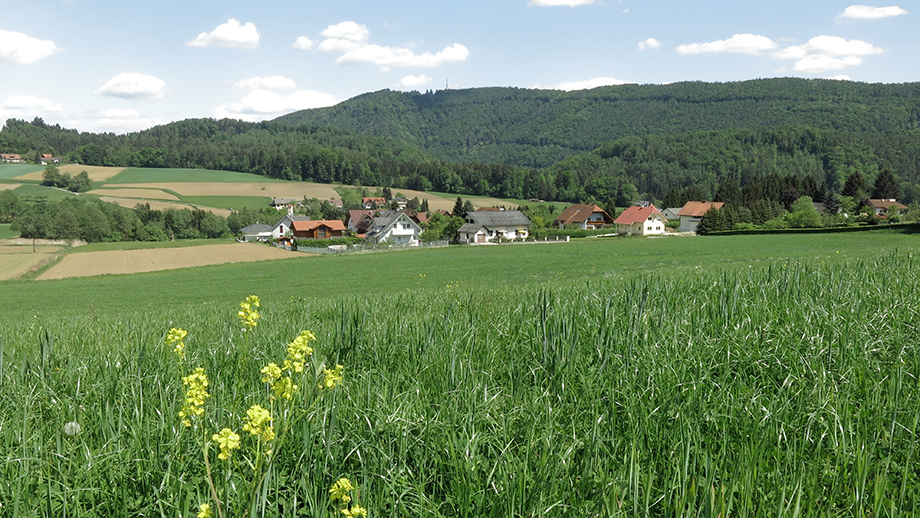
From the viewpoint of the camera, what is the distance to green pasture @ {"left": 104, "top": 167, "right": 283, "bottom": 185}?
490ft

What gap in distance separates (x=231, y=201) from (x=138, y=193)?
2287 centimetres

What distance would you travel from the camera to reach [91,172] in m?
153

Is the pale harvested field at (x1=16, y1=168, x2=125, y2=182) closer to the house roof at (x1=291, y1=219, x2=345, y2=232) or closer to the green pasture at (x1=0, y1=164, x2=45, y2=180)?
the green pasture at (x1=0, y1=164, x2=45, y2=180)

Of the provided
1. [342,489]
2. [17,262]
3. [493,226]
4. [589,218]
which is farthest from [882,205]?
[17,262]

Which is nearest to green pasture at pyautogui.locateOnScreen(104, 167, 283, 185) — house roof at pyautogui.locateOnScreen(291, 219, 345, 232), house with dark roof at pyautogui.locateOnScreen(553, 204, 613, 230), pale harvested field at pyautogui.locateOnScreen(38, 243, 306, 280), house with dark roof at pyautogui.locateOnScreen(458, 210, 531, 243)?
house roof at pyautogui.locateOnScreen(291, 219, 345, 232)

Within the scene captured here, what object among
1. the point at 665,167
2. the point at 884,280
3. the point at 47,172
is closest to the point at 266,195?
the point at 47,172

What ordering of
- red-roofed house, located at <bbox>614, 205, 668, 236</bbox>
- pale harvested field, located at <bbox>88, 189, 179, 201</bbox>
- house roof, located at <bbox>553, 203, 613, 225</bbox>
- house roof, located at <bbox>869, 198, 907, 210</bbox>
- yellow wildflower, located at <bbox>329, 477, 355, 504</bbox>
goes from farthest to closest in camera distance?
1. pale harvested field, located at <bbox>88, 189, 179, 201</bbox>
2. house roof, located at <bbox>553, 203, 613, 225</bbox>
3. house roof, located at <bbox>869, 198, 907, 210</bbox>
4. red-roofed house, located at <bbox>614, 205, 668, 236</bbox>
5. yellow wildflower, located at <bbox>329, 477, 355, 504</bbox>

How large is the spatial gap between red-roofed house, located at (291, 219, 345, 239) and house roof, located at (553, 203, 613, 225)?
46721mm

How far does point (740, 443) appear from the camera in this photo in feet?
7.50

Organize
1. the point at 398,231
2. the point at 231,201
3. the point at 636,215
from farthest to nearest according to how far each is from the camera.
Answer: the point at 231,201 < the point at 398,231 < the point at 636,215

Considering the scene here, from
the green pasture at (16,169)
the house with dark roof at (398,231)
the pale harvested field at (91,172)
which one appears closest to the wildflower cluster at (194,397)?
the house with dark roof at (398,231)

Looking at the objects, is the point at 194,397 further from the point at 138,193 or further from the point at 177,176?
the point at 177,176

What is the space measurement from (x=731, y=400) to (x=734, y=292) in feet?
6.42

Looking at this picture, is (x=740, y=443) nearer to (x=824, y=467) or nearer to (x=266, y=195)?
(x=824, y=467)
